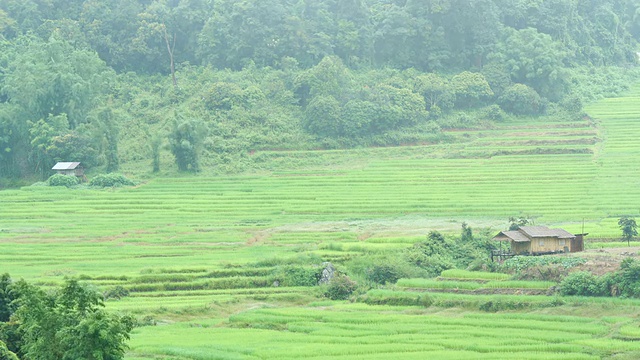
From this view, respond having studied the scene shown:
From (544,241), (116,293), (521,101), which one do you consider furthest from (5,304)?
(521,101)

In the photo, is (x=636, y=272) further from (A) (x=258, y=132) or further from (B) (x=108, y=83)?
(B) (x=108, y=83)

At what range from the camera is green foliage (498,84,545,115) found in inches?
2645

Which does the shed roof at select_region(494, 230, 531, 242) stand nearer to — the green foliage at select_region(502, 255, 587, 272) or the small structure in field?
the green foliage at select_region(502, 255, 587, 272)

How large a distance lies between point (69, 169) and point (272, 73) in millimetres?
15500

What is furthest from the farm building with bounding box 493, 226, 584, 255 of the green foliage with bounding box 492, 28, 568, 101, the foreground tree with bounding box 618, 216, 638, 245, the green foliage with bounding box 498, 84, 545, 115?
the green foliage with bounding box 492, 28, 568, 101

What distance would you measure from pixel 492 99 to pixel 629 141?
9813mm

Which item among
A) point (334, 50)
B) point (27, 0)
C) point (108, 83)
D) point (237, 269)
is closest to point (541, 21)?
point (334, 50)

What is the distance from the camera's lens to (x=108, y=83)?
223 ft

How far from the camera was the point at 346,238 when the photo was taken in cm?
4684

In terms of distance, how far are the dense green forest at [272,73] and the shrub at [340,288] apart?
22.3 meters

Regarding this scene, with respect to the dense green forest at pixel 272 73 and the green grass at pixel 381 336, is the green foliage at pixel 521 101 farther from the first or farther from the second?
the green grass at pixel 381 336

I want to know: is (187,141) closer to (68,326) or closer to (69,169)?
(69,169)

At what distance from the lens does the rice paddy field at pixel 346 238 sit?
30469mm

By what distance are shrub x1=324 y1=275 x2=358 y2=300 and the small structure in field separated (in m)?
25.2
